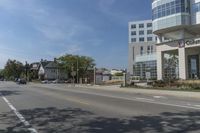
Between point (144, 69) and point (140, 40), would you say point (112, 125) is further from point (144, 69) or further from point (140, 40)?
point (140, 40)

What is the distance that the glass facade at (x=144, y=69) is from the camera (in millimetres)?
118000

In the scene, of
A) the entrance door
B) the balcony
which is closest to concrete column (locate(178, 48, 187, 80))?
the entrance door

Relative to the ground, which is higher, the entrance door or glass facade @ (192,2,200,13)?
glass facade @ (192,2,200,13)


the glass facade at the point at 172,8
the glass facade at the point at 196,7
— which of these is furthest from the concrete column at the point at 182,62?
the glass facade at the point at 196,7

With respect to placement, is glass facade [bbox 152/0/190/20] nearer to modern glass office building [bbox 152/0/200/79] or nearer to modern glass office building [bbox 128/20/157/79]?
modern glass office building [bbox 152/0/200/79]

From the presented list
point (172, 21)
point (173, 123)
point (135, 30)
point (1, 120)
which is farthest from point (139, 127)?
point (135, 30)

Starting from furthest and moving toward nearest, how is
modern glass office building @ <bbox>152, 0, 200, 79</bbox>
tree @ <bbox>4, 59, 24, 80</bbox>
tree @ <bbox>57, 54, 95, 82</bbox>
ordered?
tree @ <bbox>4, 59, 24, 80</bbox>
tree @ <bbox>57, 54, 95, 82</bbox>
modern glass office building @ <bbox>152, 0, 200, 79</bbox>

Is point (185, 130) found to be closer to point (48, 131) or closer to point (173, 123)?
point (173, 123)

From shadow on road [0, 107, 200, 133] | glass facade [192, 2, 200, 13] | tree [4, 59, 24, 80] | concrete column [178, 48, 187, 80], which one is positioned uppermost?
glass facade [192, 2, 200, 13]

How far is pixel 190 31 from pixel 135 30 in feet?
268

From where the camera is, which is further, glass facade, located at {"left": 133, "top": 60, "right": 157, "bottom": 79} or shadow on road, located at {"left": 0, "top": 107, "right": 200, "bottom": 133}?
glass facade, located at {"left": 133, "top": 60, "right": 157, "bottom": 79}

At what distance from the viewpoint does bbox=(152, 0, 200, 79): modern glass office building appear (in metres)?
68.3

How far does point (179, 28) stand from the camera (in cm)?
7088

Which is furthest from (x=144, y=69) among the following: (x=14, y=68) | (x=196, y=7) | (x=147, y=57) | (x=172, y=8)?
(x=14, y=68)
